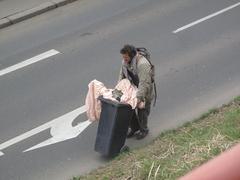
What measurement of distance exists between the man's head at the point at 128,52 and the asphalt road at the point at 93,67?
4.85ft

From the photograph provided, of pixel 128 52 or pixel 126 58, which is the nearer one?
pixel 128 52

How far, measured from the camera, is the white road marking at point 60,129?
28.2ft

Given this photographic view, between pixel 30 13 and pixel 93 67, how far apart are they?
3705 mm

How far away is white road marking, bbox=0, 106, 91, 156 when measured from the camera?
28.2ft

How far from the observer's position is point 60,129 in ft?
29.0

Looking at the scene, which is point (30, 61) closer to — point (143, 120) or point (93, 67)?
point (93, 67)

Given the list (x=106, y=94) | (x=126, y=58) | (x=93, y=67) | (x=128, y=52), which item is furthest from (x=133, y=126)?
(x=93, y=67)

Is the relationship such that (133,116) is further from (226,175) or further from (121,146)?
(226,175)

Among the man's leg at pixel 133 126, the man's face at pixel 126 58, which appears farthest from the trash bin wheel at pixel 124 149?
the man's face at pixel 126 58

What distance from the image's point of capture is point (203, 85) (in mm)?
9523

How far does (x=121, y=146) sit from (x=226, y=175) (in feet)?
22.0

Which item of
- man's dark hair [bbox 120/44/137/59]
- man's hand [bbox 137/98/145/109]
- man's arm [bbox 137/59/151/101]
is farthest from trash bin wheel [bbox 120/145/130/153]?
man's dark hair [bbox 120/44/137/59]

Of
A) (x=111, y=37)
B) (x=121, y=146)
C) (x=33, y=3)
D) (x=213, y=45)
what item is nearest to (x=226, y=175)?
(x=121, y=146)

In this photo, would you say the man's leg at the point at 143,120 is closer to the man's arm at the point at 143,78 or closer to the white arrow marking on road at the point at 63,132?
the man's arm at the point at 143,78
